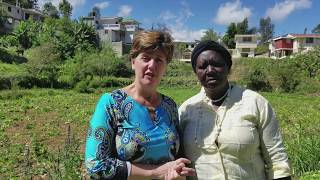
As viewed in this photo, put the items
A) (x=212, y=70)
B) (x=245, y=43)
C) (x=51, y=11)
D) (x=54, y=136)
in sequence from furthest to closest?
1. (x=51, y=11)
2. (x=245, y=43)
3. (x=54, y=136)
4. (x=212, y=70)

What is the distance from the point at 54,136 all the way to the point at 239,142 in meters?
11.0

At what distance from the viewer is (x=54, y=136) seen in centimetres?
1282

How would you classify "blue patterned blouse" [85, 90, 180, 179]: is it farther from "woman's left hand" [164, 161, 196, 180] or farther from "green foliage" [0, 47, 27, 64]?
"green foliage" [0, 47, 27, 64]

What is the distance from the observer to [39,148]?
10.1m

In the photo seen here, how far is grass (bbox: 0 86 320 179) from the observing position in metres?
5.11

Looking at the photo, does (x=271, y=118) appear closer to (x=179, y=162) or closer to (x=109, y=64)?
(x=179, y=162)

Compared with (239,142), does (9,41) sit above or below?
above

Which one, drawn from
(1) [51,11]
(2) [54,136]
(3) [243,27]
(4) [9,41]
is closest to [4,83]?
(2) [54,136]

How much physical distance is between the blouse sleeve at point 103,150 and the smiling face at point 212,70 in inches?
27.5

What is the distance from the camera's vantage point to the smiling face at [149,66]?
2.52 meters

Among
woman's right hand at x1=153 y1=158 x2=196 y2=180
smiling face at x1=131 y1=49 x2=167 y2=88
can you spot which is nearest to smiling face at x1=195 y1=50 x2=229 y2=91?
smiling face at x1=131 y1=49 x2=167 y2=88

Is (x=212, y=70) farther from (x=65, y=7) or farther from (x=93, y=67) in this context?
(x=65, y=7)

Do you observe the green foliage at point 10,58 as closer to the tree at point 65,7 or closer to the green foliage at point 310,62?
the green foliage at point 310,62

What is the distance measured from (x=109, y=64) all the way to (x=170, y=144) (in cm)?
3735
